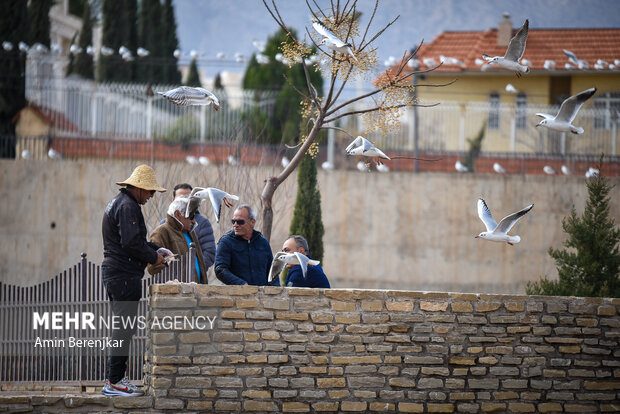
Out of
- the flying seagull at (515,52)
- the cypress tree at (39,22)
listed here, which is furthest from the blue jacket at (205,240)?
the cypress tree at (39,22)

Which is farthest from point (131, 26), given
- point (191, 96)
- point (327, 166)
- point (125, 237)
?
point (125, 237)

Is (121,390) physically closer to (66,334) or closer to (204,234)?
(66,334)

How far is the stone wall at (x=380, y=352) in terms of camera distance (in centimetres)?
775

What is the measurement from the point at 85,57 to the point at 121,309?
20121mm

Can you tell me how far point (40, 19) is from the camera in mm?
24703

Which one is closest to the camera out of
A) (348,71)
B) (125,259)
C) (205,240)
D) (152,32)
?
(125,259)

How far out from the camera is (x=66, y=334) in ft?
27.2

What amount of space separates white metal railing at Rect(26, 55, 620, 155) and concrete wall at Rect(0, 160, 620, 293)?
3.85 ft

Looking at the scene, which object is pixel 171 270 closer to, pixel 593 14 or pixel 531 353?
pixel 531 353

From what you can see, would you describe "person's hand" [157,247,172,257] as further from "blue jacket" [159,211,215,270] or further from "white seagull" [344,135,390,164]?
"white seagull" [344,135,390,164]

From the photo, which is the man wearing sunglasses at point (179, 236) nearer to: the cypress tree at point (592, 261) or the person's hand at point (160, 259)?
the person's hand at point (160, 259)

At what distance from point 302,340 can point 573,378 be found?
2645 mm

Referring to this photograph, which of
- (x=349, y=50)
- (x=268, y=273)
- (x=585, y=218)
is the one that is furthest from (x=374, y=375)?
(x=585, y=218)

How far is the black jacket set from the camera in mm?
7375
